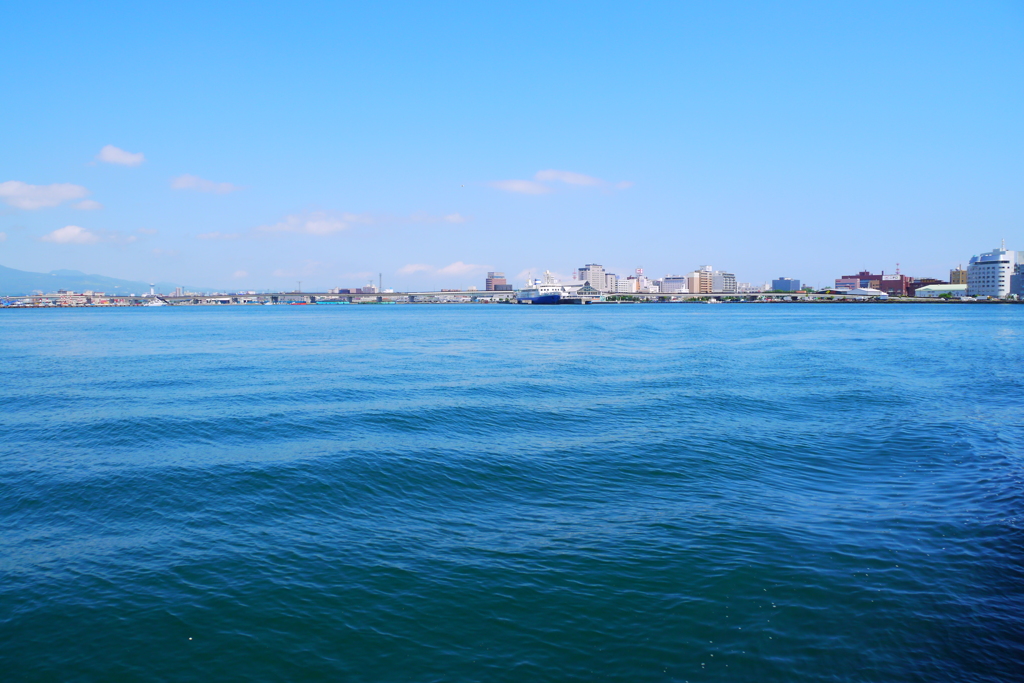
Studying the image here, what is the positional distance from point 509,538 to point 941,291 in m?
200

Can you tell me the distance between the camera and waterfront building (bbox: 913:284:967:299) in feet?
529

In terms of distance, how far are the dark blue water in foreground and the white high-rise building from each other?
16713 centimetres

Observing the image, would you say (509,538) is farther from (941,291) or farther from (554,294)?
(941,291)

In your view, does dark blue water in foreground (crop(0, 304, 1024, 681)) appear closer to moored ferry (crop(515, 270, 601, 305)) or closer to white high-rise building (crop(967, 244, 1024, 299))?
moored ferry (crop(515, 270, 601, 305))

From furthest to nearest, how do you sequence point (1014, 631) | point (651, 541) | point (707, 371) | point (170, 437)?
point (707, 371), point (170, 437), point (651, 541), point (1014, 631)

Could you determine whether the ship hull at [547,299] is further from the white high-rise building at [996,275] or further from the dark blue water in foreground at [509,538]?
the dark blue water in foreground at [509,538]

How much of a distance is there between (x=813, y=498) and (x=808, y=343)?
126 feet

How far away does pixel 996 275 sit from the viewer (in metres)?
150

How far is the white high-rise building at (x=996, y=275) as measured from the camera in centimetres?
14712

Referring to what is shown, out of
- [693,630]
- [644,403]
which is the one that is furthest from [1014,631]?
[644,403]

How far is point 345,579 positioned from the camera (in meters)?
8.23

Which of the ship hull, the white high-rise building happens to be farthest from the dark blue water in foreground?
the white high-rise building

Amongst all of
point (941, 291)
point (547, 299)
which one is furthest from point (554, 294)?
point (941, 291)

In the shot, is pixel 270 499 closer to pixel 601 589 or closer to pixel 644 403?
pixel 601 589
